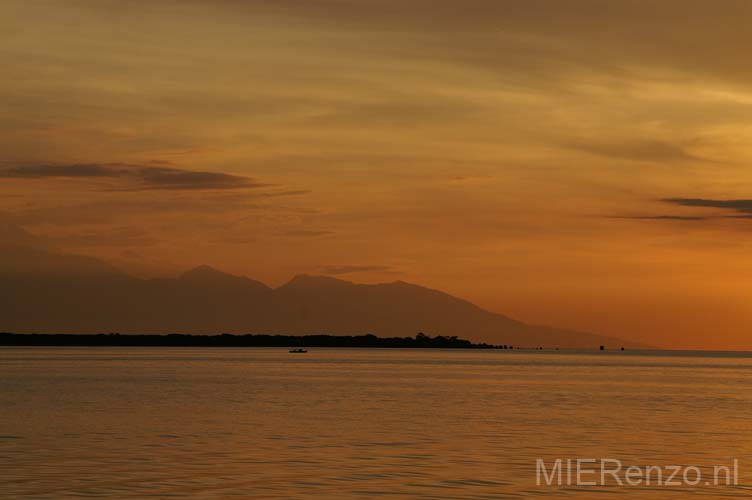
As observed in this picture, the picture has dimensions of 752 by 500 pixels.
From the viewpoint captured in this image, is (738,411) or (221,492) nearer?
(221,492)

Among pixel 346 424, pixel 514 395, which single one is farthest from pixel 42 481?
pixel 514 395

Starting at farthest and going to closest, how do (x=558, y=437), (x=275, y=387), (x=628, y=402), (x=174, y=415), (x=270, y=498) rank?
(x=275, y=387) → (x=628, y=402) → (x=174, y=415) → (x=558, y=437) → (x=270, y=498)

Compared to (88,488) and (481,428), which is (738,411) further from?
(88,488)

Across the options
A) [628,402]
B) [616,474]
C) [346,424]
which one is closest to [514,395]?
[628,402]

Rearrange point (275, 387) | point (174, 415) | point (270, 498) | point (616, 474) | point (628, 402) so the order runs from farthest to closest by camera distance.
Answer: point (275, 387) → point (628, 402) → point (174, 415) → point (616, 474) → point (270, 498)

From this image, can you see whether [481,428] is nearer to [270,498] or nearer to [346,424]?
[346,424]

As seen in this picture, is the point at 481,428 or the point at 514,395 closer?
the point at 481,428

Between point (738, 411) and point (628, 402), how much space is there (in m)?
11.8

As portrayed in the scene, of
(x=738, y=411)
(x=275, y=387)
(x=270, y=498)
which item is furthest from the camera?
(x=275, y=387)

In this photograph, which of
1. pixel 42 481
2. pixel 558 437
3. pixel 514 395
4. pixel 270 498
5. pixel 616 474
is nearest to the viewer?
pixel 270 498

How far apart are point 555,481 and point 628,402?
58.1m

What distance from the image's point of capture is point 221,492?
41094mm

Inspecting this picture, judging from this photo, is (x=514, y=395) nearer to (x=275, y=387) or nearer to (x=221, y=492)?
(x=275, y=387)

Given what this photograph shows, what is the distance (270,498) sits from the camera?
40.0 meters
